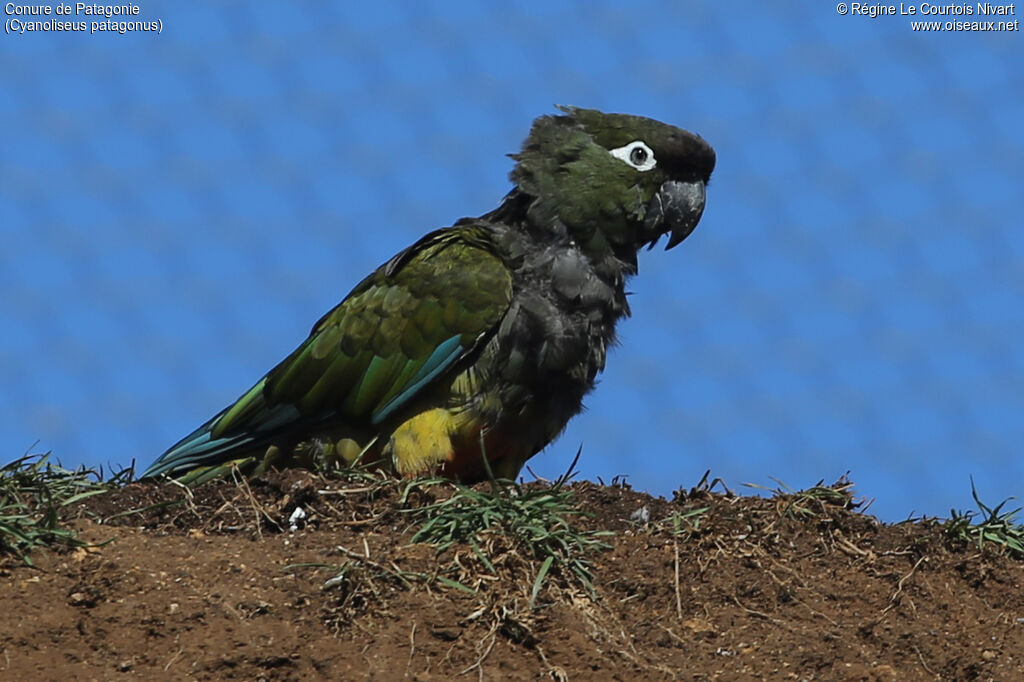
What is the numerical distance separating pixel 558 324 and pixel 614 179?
31.7 inches

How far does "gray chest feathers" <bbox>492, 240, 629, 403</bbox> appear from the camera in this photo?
5.33 m

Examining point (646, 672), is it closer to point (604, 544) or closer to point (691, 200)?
point (604, 544)

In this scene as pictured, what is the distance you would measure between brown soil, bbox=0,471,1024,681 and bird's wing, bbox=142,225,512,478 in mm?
1280

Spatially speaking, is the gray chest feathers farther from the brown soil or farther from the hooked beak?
the brown soil

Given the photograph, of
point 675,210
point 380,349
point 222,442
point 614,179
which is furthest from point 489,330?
point 222,442

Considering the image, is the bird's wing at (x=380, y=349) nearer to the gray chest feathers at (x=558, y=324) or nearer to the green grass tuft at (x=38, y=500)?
the gray chest feathers at (x=558, y=324)

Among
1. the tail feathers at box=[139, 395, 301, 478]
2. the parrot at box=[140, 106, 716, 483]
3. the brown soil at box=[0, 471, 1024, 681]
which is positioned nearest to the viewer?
the brown soil at box=[0, 471, 1024, 681]

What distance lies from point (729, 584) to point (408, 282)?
2373 millimetres

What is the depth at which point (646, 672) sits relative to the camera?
331 centimetres

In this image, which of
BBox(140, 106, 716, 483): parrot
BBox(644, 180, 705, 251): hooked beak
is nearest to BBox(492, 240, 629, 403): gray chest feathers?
BBox(140, 106, 716, 483): parrot

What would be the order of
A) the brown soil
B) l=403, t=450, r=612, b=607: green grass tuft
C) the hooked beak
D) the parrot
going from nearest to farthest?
the brown soil < l=403, t=450, r=612, b=607: green grass tuft < the parrot < the hooked beak

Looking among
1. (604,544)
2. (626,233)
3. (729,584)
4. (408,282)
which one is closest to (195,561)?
(604,544)

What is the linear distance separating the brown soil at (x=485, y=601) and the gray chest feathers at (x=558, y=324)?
4.41 ft

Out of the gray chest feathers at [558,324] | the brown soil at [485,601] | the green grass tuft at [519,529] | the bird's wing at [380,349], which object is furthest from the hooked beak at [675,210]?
the green grass tuft at [519,529]
